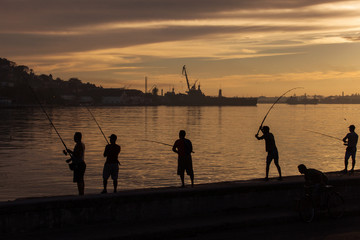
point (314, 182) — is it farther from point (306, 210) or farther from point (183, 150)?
point (183, 150)

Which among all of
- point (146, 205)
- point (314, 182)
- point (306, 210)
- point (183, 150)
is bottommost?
point (306, 210)

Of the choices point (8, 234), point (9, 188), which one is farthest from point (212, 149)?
point (8, 234)

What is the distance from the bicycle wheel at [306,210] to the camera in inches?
375

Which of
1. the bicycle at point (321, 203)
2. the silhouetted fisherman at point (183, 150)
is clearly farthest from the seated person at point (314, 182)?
the silhouetted fisherman at point (183, 150)

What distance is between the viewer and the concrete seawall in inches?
317

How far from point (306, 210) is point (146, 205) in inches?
127

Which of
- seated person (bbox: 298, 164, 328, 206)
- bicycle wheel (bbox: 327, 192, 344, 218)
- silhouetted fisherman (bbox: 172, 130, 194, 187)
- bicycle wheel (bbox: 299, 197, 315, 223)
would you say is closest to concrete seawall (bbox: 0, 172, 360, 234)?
bicycle wheel (bbox: 299, 197, 315, 223)

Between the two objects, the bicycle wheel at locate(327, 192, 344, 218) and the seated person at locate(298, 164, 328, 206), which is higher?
the seated person at locate(298, 164, 328, 206)

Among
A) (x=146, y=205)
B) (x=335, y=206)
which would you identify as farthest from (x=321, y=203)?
(x=146, y=205)

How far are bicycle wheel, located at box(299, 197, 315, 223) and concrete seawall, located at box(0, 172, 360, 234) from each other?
0.42 meters

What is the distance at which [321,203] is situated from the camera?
9.80 m

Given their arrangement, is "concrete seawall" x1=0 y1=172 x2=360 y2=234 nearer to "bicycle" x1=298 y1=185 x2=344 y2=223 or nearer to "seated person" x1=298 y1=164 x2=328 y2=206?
"bicycle" x1=298 y1=185 x2=344 y2=223

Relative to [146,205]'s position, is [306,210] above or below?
below

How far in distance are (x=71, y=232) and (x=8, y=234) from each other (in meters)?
1.03
